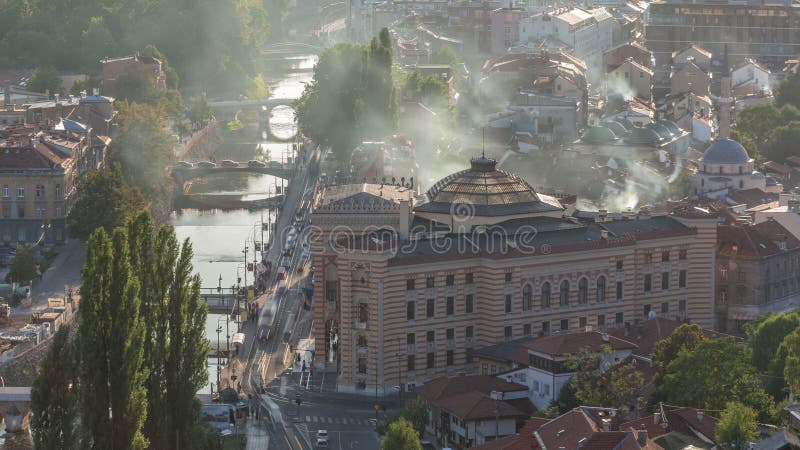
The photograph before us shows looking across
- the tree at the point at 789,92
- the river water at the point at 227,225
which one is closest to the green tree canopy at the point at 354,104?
the river water at the point at 227,225

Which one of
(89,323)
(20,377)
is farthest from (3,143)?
(89,323)

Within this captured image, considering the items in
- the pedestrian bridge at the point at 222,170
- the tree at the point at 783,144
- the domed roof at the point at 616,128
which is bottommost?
the pedestrian bridge at the point at 222,170

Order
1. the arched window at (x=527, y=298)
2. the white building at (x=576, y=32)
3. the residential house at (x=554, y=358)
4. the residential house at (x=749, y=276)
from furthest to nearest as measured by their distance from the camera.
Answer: the white building at (x=576, y=32) → the residential house at (x=749, y=276) → the arched window at (x=527, y=298) → the residential house at (x=554, y=358)

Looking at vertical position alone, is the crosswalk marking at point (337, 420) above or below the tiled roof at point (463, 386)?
below

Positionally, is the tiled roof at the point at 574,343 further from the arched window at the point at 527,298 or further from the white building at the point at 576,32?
the white building at the point at 576,32

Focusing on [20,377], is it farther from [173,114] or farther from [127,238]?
[173,114]
